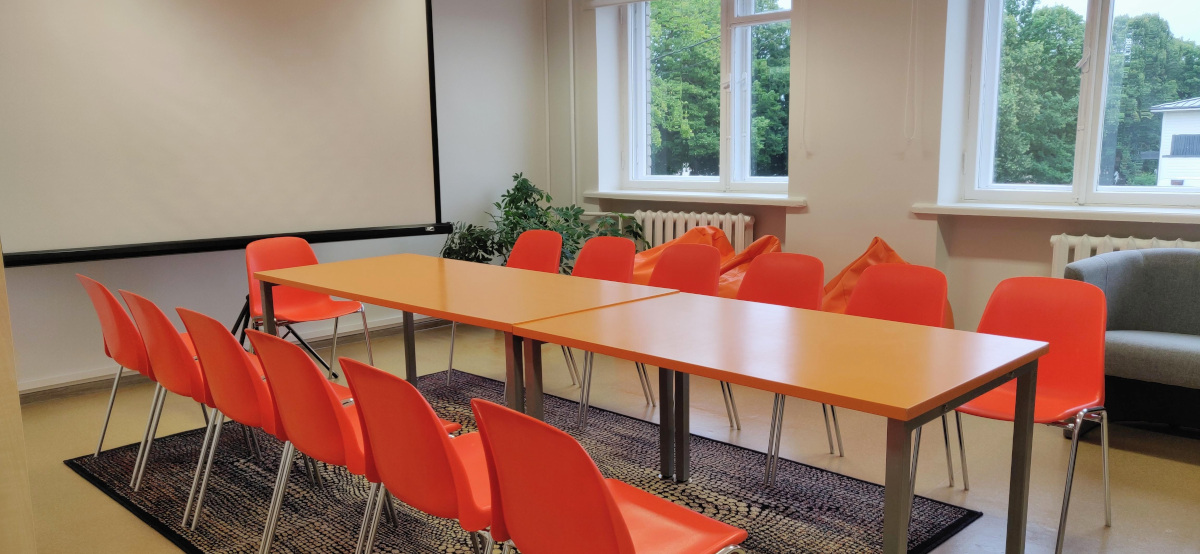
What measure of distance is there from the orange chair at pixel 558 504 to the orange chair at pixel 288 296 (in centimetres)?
295

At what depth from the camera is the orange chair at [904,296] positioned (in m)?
3.04

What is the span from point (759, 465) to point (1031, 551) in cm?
106

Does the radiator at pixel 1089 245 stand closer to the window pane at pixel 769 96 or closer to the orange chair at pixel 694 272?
the orange chair at pixel 694 272

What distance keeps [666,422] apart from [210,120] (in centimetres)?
315

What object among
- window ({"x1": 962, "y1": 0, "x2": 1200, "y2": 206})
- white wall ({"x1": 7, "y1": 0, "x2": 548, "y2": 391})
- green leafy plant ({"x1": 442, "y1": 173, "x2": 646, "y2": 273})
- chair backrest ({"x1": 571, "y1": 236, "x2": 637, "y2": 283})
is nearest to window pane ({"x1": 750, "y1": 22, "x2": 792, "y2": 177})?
green leafy plant ({"x1": 442, "y1": 173, "x2": 646, "y2": 273})

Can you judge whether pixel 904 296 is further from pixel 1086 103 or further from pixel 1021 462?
pixel 1086 103

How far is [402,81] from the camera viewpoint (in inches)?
214

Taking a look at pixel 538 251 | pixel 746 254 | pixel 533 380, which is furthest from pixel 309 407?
pixel 746 254

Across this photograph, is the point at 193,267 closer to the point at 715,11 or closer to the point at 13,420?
the point at 715,11

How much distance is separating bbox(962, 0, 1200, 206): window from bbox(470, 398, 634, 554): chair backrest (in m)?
3.94

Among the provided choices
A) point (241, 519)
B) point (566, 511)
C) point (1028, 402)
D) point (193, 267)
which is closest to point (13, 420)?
point (566, 511)

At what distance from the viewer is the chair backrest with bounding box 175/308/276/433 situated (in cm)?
246

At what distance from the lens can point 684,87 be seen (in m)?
6.25

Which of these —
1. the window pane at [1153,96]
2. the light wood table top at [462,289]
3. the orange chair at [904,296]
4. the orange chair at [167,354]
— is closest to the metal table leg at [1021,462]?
the orange chair at [904,296]
